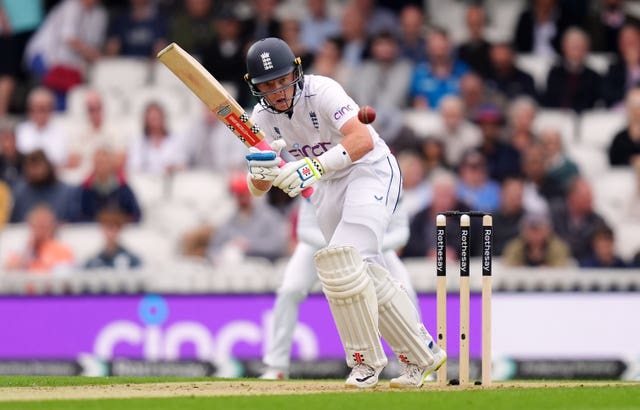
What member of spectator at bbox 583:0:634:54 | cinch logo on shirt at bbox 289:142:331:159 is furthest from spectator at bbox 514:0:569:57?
cinch logo on shirt at bbox 289:142:331:159

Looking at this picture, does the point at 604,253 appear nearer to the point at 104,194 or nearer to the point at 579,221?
the point at 579,221

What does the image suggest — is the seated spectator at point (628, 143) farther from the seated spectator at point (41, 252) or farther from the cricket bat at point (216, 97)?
the cricket bat at point (216, 97)

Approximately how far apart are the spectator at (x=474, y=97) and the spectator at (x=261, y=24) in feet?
7.12

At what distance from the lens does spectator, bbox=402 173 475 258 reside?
1345 centimetres

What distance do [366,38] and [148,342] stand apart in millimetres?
4739

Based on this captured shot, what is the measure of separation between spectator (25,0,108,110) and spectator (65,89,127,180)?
82 centimetres

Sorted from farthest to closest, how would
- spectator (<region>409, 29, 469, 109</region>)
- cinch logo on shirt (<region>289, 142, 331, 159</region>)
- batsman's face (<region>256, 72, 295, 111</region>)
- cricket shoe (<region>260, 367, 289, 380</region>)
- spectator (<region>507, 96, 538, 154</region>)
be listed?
spectator (<region>409, 29, 469, 109</region>) < spectator (<region>507, 96, 538, 154</region>) < cricket shoe (<region>260, 367, 289, 380</region>) < cinch logo on shirt (<region>289, 142, 331, 159</region>) < batsman's face (<region>256, 72, 295, 111</region>)

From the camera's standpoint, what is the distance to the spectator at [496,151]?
571 inches

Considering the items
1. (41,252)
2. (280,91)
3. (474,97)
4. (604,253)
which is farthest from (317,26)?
(280,91)

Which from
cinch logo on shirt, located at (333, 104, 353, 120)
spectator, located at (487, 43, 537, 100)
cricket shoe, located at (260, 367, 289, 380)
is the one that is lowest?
cricket shoe, located at (260, 367, 289, 380)

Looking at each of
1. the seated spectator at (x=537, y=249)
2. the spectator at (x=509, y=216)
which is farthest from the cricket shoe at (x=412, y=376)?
the spectator at (x=509, y=216)

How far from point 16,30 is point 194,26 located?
2.18m

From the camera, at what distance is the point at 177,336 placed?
1272 cm

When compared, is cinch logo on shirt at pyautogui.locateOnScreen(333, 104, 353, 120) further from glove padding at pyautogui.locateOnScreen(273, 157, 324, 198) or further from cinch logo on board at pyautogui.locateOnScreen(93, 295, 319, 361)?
Answer: cinch logo on board at pyautogui.locateOnScreen(93, 295, 319, 361)
